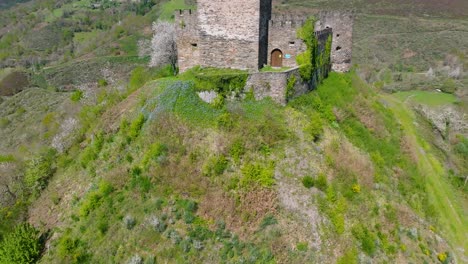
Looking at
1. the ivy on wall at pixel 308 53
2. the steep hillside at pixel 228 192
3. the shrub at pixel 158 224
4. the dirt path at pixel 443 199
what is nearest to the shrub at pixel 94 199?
the steep hillside at pixel 228 192

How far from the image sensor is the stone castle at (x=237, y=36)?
2111cm

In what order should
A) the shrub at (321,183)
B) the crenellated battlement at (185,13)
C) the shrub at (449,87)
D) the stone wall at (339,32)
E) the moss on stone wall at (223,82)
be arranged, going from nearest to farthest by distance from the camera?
the shrub at (321,183)
the moss on stone wall at (223,82)
the crenellated battlement at (185,13)
the stone wall at (339,32)
the shrub at (449,87)

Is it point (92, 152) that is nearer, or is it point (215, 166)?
point (215, 166)

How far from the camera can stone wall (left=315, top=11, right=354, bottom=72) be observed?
25.8 m

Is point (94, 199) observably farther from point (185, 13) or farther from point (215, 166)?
point (185, 13)

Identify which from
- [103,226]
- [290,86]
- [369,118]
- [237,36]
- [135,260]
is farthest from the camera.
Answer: [369,118]

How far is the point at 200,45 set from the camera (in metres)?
22.0

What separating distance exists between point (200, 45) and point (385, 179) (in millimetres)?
12678

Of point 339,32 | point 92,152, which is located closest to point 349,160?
point 339,32

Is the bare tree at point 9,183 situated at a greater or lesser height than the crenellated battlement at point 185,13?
lesser

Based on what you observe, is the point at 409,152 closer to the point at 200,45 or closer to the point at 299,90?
the point at 299,90

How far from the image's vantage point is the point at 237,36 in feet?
70.3

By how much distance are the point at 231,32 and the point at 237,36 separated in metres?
0.40

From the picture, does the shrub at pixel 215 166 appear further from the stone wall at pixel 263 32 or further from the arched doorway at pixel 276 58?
the arched doorway at pixel 276 58
